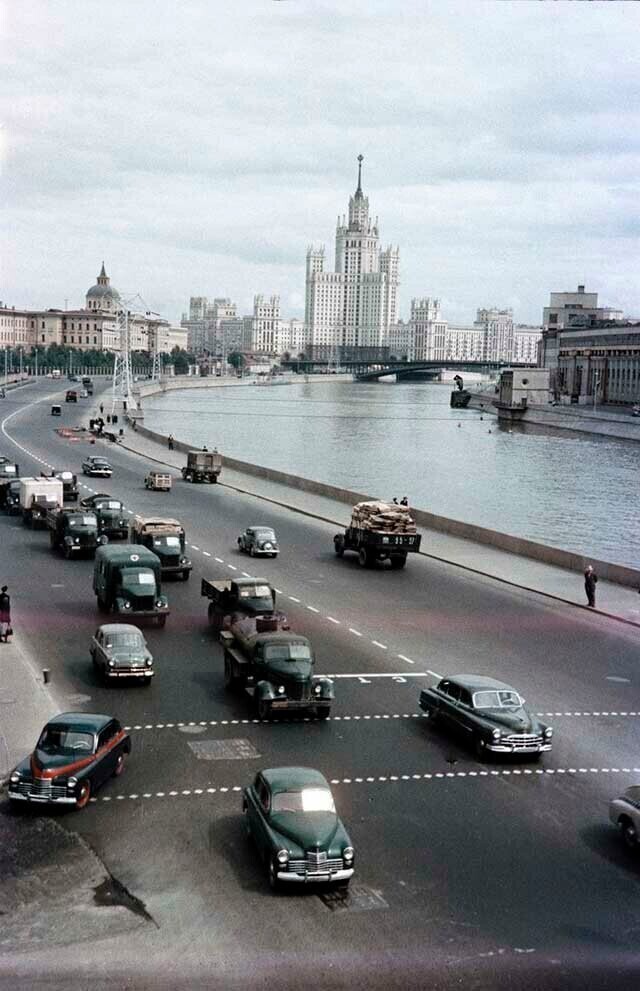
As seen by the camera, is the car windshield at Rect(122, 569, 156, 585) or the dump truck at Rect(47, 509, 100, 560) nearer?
the car windshield at Rect(122, 569, 156, 585)

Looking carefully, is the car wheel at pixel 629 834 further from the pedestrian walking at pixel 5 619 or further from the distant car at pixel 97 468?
the distant car at pixel 97 468

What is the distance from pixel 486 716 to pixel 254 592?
8.19m

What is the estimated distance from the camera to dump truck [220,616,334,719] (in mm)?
19562

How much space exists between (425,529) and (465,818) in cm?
2857

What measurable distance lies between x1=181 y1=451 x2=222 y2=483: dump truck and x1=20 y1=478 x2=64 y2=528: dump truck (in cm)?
1607

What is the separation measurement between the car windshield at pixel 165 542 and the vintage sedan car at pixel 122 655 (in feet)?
33.5

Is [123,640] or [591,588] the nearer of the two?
[123,640]

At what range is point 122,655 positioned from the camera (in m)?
21.3

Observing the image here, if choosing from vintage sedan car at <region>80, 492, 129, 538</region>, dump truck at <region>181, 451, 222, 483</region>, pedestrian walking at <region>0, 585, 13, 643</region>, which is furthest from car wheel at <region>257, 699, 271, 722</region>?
dump truck at <region>181, 451, 222, 483</region>

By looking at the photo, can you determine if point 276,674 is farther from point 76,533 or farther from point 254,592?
point 76,533

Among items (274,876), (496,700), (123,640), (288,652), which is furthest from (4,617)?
(274,876)

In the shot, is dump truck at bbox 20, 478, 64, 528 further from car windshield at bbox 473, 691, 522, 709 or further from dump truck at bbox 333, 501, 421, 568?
car windshield at bbox 473, 691, 522, 709

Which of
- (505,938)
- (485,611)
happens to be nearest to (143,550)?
(485,611)

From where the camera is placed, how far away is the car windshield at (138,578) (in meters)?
26.3
